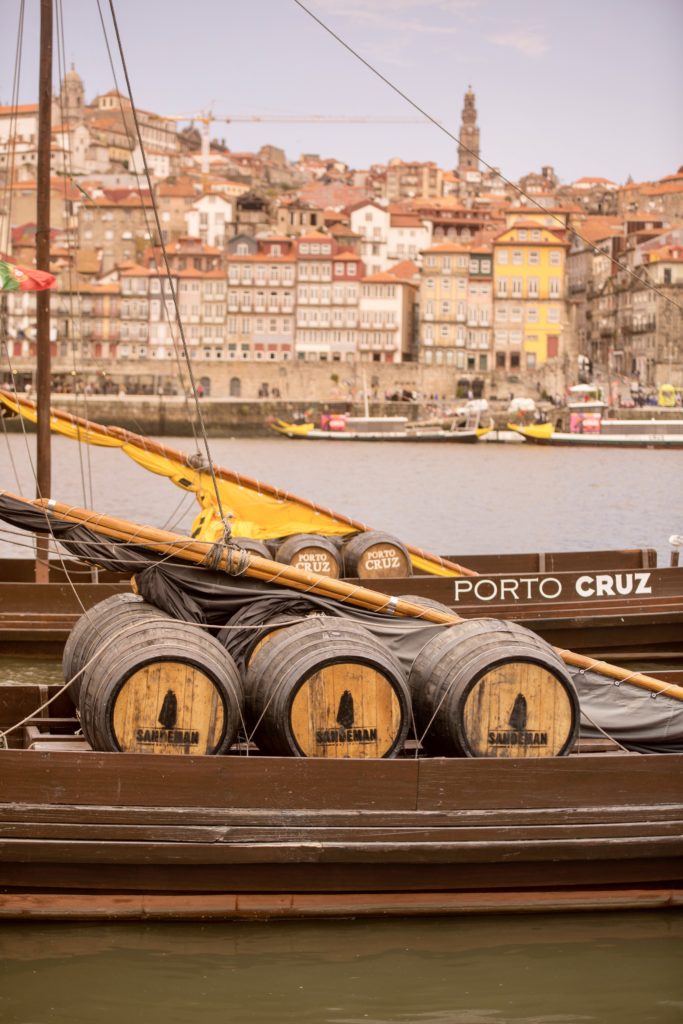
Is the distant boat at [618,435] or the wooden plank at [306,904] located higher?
the wooden plank at [306,904]

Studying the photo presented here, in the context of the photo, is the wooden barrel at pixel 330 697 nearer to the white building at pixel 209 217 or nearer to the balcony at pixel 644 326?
the balcony at pixel 644 326

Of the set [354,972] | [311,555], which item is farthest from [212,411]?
[354,972]

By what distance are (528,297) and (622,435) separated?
28.5 metres

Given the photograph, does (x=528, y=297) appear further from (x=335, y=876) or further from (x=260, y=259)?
(x=335, y=876)

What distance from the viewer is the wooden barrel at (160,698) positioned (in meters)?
8.58

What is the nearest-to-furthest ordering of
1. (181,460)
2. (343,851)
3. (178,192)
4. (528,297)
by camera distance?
1. (343,851)
2. (181,460)
3. (528,297)
4. (178,192)

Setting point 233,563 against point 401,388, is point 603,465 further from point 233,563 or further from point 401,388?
point 233,563

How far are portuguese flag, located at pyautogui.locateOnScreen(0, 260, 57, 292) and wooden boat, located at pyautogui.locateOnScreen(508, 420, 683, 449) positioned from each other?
6757cm

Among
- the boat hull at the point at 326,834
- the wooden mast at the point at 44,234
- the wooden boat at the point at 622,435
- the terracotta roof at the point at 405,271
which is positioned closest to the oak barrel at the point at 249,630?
the boat hull at the point at 326,834

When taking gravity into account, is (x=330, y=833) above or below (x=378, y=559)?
below

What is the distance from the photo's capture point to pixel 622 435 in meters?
86.8

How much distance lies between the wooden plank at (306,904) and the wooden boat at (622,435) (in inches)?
3002

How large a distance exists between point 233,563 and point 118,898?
223 centimetres

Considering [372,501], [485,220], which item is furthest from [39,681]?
[485,220]
